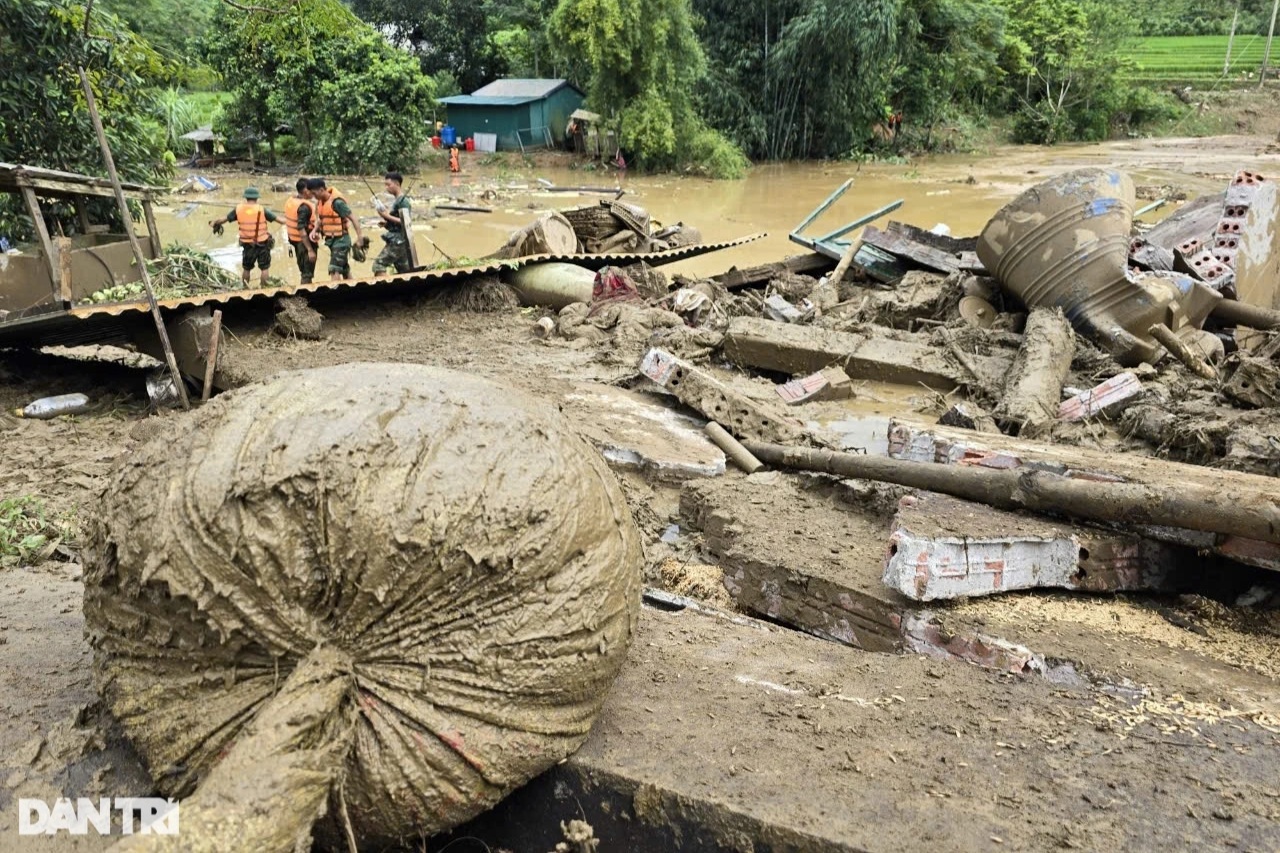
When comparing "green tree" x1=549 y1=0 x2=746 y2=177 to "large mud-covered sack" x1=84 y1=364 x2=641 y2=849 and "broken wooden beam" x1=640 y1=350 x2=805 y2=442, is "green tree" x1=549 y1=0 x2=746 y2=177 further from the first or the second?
"large mud-covered sack" x1=84 y1=364 x2=641 y2=849

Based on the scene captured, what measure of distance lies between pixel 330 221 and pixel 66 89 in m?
3.11

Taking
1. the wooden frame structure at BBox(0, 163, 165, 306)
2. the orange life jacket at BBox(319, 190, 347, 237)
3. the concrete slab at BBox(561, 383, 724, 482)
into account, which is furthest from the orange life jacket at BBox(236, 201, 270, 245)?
the concrete slab at BBox(561, 383, 724, 482)

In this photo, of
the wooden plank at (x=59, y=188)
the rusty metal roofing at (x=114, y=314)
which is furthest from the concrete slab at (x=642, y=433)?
the wooden plank at (x=59, y=188)

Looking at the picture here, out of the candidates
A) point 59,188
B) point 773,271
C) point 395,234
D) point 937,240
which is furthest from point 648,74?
point 59,188

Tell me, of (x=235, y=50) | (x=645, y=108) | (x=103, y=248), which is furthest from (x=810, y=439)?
(x=235, y=50)

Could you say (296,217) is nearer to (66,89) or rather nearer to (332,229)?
(332,229)

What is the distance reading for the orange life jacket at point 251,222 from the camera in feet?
34.5

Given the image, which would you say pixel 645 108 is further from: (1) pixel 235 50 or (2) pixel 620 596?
(2) pixel 620 596

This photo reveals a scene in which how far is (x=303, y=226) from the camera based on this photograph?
10383 mm

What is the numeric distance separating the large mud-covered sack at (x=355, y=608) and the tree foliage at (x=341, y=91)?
25768 mm

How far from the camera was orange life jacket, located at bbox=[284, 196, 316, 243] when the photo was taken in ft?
34.2

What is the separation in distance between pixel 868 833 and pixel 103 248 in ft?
30.2

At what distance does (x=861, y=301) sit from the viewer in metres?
9.62

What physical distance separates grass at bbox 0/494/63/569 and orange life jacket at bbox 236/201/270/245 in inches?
257
